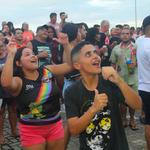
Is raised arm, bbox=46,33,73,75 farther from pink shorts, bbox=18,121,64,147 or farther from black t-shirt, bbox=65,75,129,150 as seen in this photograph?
black t-shirt, bbox=65,75,129,150

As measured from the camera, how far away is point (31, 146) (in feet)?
12.9

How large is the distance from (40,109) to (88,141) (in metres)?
1.06

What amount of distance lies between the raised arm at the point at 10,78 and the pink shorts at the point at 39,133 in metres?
0.42

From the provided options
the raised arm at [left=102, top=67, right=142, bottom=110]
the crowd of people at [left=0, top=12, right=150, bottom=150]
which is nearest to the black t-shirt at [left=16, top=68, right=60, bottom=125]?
the crowd of people at [left=0, top=12, right=150, bottom=150]

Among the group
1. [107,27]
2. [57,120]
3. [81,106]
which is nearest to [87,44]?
[81,106]

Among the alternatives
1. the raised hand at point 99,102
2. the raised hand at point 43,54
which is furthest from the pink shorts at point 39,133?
the raised hand at point 43,54

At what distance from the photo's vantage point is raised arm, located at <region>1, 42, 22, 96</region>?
12.8 feet

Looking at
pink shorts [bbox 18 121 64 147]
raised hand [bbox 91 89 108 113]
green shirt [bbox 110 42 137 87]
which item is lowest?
pink shorts [bbox 18 121 64 147]

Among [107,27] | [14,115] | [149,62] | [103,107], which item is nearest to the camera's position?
[103,107]

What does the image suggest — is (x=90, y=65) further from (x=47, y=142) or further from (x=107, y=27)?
(x=107, y=27)

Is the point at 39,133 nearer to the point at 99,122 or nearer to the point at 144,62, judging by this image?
the point at 99,122

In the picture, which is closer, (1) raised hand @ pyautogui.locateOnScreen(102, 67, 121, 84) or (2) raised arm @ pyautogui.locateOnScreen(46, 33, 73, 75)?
(1) raised hand @ pyautogui.locateOnScreen(102, 67, 121, 84)

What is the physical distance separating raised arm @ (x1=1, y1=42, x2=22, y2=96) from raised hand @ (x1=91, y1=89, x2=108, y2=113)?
4.37 ft

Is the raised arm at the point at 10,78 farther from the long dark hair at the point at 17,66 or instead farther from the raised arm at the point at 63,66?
the raised arm at the point at 63,66
